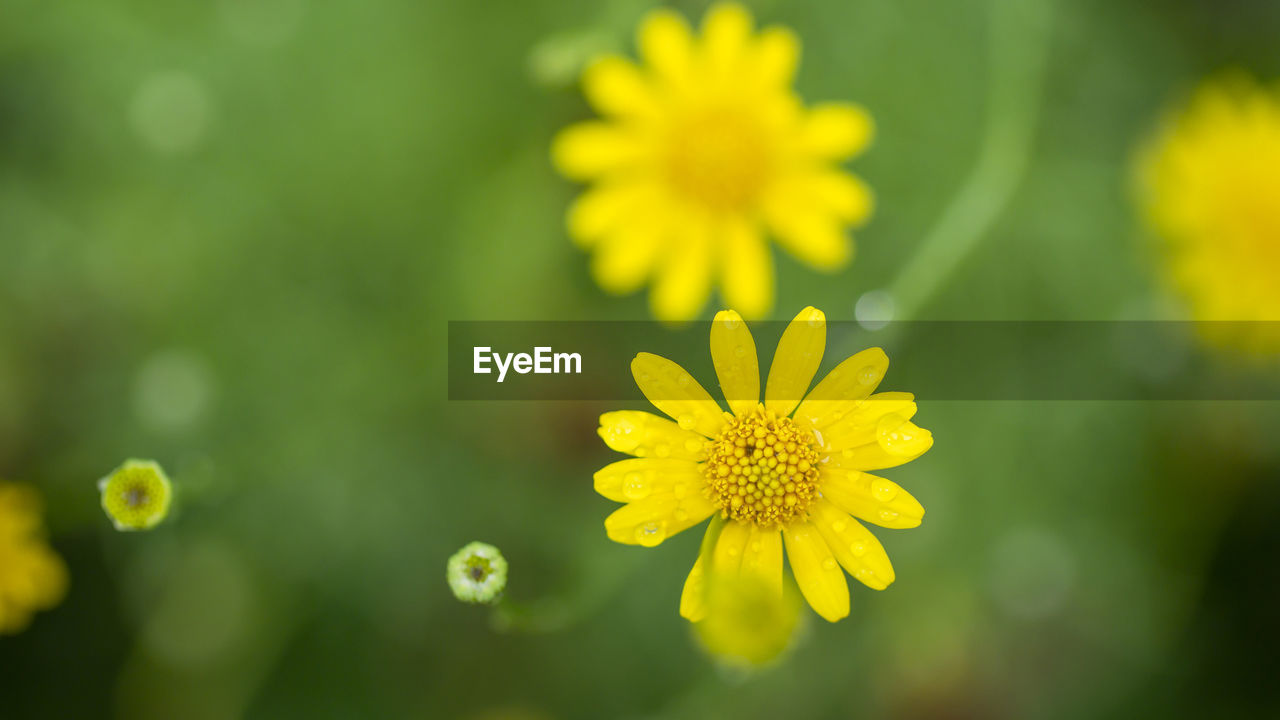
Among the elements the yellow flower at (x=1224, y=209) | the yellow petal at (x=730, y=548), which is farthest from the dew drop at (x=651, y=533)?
the yellow flower at (x=1224, y=209)

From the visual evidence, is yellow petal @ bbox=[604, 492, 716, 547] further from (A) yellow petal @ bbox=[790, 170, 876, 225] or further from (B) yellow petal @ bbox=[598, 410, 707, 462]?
(A) yellow petal @ bbox=[790, 170, 876, 225]

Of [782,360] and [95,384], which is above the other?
[95,384]

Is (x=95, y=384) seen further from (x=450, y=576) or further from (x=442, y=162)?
(x=450, y=576)

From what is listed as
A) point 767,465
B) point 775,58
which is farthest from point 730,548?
point 775,58

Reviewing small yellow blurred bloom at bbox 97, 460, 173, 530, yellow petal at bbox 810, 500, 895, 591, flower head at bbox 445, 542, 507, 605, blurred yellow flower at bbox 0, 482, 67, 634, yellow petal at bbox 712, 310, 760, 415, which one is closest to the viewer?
yellow petal at bbox 810, 500, 895, 591

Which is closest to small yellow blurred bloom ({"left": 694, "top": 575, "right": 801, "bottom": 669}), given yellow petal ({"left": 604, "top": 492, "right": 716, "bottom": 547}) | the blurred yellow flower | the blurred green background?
yellow petal ({"left": 604, "top": 492, "right": 716, "bottom": 547})

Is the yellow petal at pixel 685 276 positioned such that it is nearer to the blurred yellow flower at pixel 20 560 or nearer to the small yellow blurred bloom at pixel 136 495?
the small yellow blurred bloom at pixel 136 495

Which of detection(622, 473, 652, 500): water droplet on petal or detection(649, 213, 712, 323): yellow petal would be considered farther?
detection(649, 213, 712, 323): yellow petal

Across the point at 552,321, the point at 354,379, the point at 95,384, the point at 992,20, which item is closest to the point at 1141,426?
the point at 992,20
